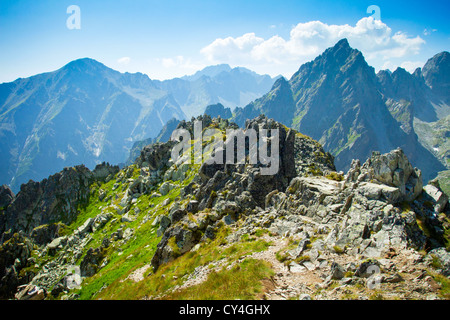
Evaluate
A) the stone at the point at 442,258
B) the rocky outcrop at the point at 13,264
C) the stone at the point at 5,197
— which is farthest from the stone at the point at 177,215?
the stone at the point at 5,197

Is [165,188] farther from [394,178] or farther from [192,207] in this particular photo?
[394,178]

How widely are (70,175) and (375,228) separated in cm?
11330

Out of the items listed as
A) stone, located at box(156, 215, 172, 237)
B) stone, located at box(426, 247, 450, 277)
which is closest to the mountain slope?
stone, located at box(426, 247, 450, 277)

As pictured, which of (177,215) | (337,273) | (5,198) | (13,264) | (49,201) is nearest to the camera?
(337,273)

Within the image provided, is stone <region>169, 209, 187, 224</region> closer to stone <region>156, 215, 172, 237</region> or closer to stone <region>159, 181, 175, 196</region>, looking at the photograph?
stone <region>156, 215, 172, 237</region>

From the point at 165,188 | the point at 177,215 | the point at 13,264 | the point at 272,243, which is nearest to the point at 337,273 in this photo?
the point at 272,243

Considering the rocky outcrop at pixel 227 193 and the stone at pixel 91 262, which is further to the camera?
the stone at pixel 91 262

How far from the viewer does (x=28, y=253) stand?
62.1 meters

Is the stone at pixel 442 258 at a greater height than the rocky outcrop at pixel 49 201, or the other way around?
the stone at pixel 442 258

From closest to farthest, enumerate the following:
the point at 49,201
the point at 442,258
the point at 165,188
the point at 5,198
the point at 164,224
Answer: the point at 442,258 → the point at 164,224 → the point at 165,188 → the point at 49,201 → the point at 5,198

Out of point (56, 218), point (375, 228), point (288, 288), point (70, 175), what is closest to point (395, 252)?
point (375, 228)

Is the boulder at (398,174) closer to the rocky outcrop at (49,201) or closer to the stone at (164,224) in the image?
the stone at (164,224)

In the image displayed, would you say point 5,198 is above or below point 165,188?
below
